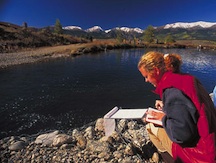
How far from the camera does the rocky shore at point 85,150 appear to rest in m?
4.13

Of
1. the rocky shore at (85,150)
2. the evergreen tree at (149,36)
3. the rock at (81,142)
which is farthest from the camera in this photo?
the evergreen tree at (149,36)

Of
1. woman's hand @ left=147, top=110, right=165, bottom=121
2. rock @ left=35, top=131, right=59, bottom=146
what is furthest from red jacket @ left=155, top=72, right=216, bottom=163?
rock @ left=35, top=131, right=59, bottom=146

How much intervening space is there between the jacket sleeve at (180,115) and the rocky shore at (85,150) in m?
2.24

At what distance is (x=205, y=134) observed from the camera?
1.90 metres

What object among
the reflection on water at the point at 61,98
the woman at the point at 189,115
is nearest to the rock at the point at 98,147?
the woman at the point at 189,115

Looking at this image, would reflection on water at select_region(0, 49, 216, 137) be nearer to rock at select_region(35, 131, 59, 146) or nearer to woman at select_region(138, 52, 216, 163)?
rock at select_region(35, 131, 59, 146)

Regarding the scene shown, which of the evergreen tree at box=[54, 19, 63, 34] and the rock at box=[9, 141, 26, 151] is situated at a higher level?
the evergreen tree at box=[54, 19, 63, 34]

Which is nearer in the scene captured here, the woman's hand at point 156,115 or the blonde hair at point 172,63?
the blonde hair at point 172,63

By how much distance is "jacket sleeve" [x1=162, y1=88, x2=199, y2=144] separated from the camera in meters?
1.82

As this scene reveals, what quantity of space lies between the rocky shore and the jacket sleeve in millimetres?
2242

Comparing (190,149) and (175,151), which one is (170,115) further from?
(175,151)

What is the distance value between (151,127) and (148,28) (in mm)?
82923

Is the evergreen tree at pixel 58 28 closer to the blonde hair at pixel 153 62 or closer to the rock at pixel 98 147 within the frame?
the rock at pixel 98 147

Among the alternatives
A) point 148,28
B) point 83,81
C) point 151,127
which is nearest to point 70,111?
point 83,81
